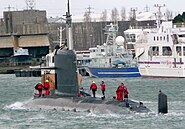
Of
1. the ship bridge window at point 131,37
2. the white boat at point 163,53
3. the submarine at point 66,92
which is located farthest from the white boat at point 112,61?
the submarine at point 66,92

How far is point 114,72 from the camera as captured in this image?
82.8 m

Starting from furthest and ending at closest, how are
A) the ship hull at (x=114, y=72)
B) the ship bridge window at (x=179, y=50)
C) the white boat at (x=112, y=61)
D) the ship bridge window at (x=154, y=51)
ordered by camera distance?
1. the white boat at (x=112, y=61)
2. the ship hull at (x=114, y=72)
3. the ship bridge window at (x=154, y=51)
4. the ship bridge window at (x=179, y=50)

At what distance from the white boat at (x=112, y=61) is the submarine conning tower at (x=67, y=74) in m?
45.2

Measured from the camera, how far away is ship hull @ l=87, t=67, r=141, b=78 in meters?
82.6

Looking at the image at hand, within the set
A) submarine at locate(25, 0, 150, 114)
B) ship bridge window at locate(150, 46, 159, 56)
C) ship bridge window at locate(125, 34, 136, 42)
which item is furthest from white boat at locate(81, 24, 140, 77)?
submarine at locate(25, 0, 150, 114)

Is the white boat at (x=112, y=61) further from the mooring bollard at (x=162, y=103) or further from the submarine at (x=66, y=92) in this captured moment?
the mooring bollard at (x=162, y=103)

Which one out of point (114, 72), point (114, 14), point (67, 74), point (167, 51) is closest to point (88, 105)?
point (67, 74)

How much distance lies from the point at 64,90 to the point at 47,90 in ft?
6.10

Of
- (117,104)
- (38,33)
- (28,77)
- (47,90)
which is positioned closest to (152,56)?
(28,77)

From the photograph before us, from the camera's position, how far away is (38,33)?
104125 mm

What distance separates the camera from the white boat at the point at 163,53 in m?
78.1

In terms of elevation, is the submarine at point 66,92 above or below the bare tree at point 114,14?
below

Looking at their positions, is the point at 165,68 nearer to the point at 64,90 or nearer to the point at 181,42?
the point at 181,42

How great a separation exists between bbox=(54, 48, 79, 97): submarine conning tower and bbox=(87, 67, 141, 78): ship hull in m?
45.3
